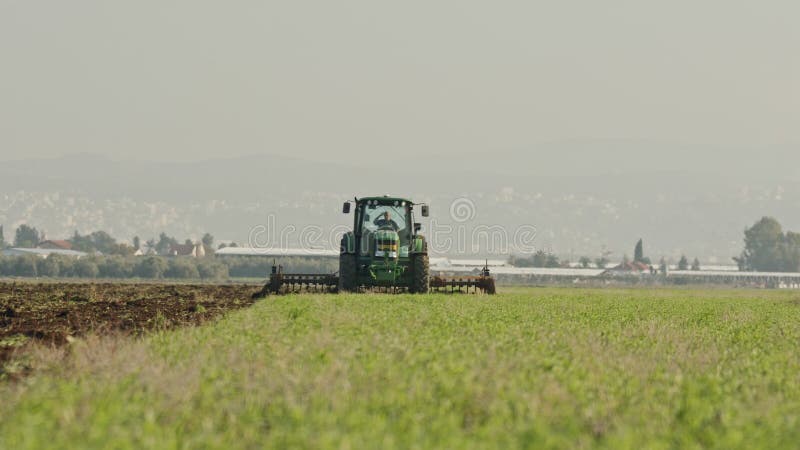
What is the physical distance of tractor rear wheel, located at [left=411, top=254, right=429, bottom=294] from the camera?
135 ft

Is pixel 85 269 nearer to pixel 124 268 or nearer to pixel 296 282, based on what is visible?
pixel 124 268

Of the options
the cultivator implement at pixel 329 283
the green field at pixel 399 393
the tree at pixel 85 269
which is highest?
the tree at pixel 85 269

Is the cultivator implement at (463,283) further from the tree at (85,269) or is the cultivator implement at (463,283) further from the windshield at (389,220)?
the tree at (85,269)

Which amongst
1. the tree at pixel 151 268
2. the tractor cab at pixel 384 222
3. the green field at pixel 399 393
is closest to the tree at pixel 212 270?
the tree at pixel 151 268

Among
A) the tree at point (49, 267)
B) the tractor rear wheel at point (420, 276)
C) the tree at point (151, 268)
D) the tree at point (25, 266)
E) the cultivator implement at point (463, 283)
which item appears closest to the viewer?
the tractor rear wheel at point (420, 276)

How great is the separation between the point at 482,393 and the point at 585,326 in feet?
38.5

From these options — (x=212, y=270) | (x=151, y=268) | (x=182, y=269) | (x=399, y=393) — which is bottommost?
(x=399, y=393)

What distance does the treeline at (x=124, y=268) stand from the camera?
497 ft

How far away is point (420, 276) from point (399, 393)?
29.8 metres

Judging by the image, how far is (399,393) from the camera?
11539mm

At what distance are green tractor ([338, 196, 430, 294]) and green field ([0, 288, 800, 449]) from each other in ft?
72.5

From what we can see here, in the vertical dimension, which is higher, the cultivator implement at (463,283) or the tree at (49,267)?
the tree at (49,267)

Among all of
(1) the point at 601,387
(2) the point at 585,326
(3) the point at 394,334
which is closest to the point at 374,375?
(1) the point at 601,387

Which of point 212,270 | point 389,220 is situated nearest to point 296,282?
point 389,220
